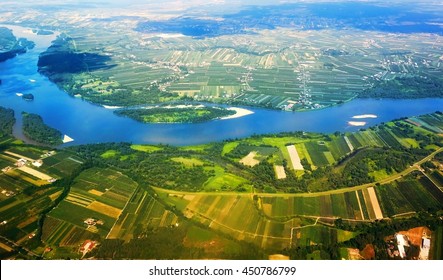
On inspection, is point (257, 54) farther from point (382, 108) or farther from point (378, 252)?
point (378, 252)

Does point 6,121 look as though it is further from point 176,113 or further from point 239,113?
point 239,113

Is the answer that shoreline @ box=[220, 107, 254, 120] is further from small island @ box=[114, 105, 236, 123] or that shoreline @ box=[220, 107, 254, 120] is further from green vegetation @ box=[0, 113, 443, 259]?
green vegetation @ box=[0, 113, 443, 259]

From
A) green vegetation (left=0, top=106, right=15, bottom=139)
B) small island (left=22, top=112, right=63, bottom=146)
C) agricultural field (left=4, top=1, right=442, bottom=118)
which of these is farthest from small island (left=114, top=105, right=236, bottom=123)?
green vegetation (left=0, top=106, right=15, bottom=139)

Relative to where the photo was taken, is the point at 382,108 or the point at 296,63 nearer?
the point at 382,108

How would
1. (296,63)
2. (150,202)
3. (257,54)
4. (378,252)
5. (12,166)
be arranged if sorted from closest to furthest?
(378,252) < (150,202) < (12,166) < (296,63) < (257,54)

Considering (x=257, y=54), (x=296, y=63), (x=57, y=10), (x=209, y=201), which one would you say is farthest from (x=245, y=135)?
(x=57, y=10)

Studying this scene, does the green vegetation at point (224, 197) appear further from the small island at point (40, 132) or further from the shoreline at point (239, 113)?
the shoreline at point (239, 113)
